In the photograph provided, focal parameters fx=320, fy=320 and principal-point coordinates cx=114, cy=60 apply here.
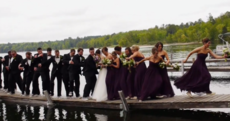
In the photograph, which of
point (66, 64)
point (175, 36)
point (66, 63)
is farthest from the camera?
point (175, 36)

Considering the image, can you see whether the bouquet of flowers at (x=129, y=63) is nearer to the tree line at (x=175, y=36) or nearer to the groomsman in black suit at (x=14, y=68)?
the groomsman in black suit at (x=14, y=68)

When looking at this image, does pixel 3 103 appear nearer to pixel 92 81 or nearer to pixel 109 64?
pixel 92 81

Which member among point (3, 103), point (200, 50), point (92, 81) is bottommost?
point (3, 103)

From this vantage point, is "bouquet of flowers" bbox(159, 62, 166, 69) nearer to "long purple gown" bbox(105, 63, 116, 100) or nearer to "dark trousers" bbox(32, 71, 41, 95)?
"long purple gown" bbox(105, 63, 116, 100)

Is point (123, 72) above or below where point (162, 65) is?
below

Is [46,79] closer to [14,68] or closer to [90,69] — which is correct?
[14,68]

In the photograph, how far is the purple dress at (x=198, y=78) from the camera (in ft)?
35.5

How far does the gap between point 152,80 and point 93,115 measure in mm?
2985

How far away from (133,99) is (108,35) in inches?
7349

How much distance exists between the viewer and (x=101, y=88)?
13070 mm

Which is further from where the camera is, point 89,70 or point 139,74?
point 89,70

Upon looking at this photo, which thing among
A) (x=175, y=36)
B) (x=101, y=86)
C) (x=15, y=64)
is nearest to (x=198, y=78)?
(x=101, y=86)

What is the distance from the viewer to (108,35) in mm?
198500

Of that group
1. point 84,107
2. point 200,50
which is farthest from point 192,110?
point 84,107
